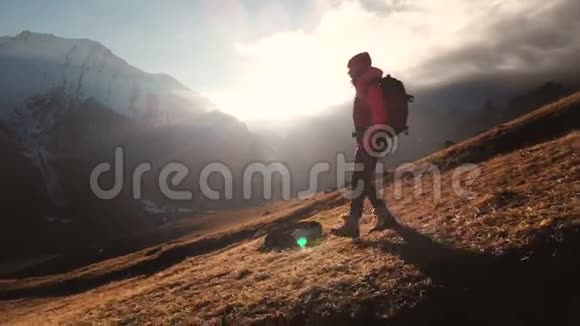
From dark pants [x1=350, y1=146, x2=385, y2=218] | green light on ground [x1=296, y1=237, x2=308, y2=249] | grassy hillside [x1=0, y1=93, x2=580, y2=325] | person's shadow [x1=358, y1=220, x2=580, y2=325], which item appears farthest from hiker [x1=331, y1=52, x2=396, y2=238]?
person's shadow [x1=358, y1=220, x2=580, y2=325]

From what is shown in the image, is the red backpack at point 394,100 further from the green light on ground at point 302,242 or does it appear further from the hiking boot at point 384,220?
the green light on ground at point 302,242

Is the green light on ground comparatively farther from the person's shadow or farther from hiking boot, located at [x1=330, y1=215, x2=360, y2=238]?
the person's shadow

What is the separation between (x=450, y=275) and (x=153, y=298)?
1244cm

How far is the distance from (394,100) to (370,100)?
0.79 m

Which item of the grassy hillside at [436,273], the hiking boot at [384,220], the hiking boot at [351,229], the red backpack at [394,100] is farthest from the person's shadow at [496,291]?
the hiking boot at [351,229]

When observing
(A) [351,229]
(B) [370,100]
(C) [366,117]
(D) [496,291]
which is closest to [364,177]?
(A) [351,229]

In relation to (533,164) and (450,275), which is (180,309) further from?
(533,164)

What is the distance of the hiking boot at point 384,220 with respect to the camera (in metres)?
18.4

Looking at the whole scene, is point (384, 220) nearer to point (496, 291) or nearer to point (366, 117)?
point (366, 117)

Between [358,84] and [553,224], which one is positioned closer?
[553,224]

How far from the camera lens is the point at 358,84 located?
16.8 m

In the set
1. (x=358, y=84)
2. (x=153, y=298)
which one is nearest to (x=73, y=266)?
(x=153, y=298)

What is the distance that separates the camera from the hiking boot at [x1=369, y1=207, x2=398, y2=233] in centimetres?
1839

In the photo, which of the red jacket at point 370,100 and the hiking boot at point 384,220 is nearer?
the red jacket at point 370,100
